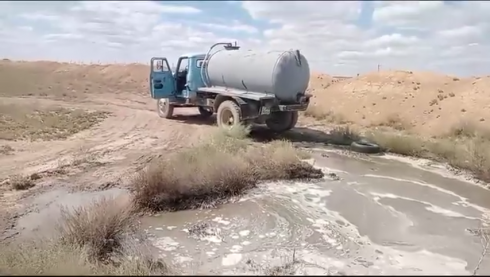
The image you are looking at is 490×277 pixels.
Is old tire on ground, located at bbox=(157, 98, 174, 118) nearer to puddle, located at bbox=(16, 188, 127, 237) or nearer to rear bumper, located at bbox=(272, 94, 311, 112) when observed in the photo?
rear bumper, located at bbox=(272, 94, 311, 112)

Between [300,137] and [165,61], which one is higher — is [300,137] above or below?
below

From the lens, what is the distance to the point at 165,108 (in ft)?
66.9

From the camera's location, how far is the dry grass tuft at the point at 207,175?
879 centimetres

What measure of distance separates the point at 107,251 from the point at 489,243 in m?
5.43

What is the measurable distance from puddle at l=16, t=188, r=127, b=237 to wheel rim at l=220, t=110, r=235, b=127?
6.94 m

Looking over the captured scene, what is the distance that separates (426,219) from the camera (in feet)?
27.2

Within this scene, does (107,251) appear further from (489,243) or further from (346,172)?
(346,172)

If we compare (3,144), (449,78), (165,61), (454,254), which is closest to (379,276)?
(454,254)

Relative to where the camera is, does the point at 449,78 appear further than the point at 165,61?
Yes

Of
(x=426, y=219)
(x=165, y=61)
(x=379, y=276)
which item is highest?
(x=165, y=61)

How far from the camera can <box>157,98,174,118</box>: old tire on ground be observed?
65.8ft

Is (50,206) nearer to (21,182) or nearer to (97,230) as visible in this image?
(21,182)

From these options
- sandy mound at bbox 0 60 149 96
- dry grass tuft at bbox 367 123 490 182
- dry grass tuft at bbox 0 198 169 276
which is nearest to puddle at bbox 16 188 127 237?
dry grass tuft at bbox 0 198 169 276

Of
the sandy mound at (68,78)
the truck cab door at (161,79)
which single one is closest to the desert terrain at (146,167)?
the sandy mound at (68,78)
